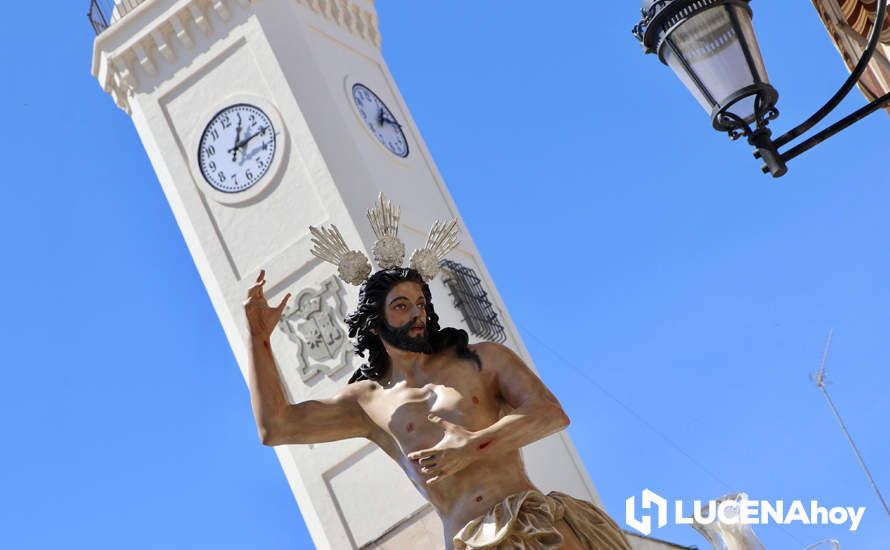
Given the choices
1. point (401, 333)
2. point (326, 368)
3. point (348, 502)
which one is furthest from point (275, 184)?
point (401, 333)

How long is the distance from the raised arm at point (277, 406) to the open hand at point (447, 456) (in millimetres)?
456

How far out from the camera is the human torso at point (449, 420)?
195 inches

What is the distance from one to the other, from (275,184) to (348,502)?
4230 mm

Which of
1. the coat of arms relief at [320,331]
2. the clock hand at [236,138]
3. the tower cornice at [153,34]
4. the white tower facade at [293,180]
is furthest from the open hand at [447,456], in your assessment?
the tower cornice at [153,34]

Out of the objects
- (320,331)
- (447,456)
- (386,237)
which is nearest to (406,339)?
(386,237)

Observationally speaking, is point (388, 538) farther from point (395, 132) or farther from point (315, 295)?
point (395, 132)

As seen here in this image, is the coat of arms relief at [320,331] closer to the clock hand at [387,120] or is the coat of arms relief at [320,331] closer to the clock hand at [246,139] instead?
the clock hand at [246,139]

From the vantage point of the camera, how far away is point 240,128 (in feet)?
76.0

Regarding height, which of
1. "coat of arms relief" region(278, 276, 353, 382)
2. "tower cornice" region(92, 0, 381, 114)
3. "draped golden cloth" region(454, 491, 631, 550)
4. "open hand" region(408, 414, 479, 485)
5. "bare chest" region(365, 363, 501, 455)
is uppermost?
"tower cornice" region(92, 0, 381, 114)

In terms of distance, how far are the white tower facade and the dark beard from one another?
16.2 meters

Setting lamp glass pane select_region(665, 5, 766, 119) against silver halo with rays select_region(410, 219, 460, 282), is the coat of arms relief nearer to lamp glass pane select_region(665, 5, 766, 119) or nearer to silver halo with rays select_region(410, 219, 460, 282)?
silver halo with rays select_region(410, 219, 460, 282)

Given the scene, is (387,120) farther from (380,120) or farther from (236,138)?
(236,138)

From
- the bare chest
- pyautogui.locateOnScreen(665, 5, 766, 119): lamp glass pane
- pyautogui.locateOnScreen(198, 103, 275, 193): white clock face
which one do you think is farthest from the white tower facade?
pyautogui.locateOnScreen(665, 5, 766, 119): lamp glass pane

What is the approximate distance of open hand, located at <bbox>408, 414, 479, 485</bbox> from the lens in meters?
4.75
